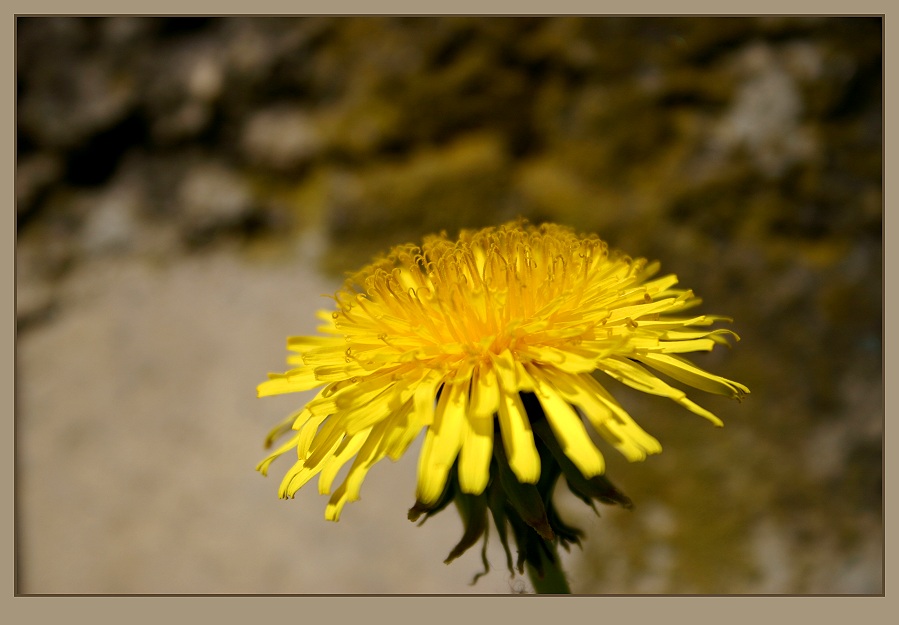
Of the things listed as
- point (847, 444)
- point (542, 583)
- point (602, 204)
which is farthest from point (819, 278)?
point (542, 583)

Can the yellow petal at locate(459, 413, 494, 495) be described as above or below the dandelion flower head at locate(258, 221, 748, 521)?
below

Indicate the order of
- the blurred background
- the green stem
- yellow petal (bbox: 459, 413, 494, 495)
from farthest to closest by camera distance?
the blurred background
the green stem
yellow petal (bbox: 459, 413, 494, 495)

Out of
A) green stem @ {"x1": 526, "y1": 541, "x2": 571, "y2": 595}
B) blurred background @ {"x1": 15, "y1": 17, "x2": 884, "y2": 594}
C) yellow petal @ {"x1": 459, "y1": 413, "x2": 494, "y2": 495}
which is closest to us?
yellow petal @ {"x1": 459, "y1": 413, "x2": 494, "y2": 495}

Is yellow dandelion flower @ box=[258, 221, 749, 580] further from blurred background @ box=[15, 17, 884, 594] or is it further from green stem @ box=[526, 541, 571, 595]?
blurred background @ box=[15, 17, 884, 594]

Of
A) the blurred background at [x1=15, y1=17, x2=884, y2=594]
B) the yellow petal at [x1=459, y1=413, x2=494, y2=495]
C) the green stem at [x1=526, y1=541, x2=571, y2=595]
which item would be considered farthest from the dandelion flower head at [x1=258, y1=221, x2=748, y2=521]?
the blurred background at [x1=15, y1=17, x2=884, y2=594]

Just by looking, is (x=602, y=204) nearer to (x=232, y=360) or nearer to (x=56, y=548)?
(x=232, y=360)

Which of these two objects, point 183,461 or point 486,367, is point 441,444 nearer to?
point 486,367
